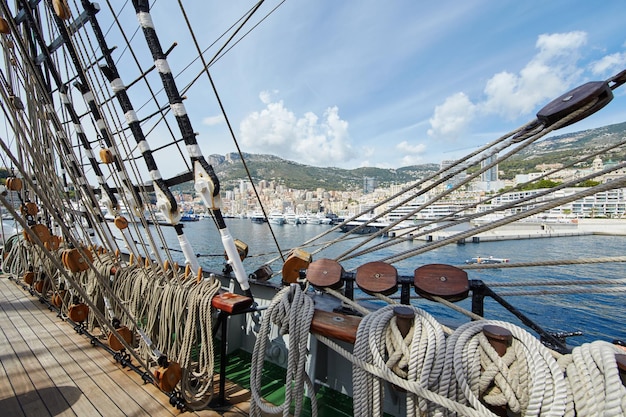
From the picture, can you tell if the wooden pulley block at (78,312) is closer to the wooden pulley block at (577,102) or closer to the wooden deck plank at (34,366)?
the wooden deck plank at (34,366)

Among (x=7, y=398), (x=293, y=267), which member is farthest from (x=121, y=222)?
(x=293, y=267)

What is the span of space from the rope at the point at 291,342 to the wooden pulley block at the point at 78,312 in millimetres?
2013

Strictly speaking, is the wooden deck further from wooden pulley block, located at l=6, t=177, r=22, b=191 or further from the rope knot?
wooden pulley block, located at l=6, t=177, r=22, b=191

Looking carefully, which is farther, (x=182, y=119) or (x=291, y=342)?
(x=182, y=119)

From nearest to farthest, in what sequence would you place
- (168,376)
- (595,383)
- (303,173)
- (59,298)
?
(595,383) < (168,376) < (59,298) < (303,173)

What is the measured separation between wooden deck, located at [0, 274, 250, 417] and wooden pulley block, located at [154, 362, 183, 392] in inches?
6.3

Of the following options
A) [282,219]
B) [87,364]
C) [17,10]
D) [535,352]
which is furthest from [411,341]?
[282,219]

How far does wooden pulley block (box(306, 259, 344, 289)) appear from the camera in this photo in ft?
4.66

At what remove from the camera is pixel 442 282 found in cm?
120

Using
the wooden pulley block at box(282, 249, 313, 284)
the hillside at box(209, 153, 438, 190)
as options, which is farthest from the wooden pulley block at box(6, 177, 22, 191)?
the hillside at box(209, 153, 438, 190)

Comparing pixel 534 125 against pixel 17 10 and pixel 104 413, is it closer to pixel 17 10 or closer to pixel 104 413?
pixel 104 413

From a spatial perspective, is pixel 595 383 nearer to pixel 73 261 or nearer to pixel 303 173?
pixel 73 261

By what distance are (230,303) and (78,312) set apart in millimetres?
1788

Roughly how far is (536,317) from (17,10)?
519 inches
